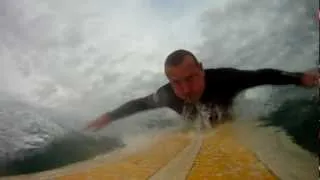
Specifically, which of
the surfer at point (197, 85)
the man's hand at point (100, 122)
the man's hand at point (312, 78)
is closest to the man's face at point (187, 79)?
the surfer at point (197, 85)

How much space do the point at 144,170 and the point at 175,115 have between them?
1.03 ft

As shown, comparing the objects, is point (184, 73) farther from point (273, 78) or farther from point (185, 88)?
point (273, 78)

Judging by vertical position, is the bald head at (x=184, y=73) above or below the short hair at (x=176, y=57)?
below

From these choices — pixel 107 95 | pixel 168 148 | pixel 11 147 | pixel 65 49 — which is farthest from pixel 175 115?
pixel 11 147

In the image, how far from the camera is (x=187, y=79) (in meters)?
2.99

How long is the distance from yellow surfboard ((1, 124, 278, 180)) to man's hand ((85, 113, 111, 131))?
164mm

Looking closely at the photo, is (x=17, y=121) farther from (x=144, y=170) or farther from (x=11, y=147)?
(x=144, y=170)

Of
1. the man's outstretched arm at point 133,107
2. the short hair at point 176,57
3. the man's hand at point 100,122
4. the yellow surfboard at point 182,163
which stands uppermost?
the short hair at point 176,57

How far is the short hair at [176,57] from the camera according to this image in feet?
9.85

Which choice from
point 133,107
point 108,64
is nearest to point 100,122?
point 133,107

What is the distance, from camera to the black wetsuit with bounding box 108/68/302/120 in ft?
9.89

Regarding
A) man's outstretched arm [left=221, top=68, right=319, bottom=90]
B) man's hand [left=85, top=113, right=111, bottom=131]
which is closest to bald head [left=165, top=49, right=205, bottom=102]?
man's outstretched arm [left=221, top=68, right=319, bottom=90]

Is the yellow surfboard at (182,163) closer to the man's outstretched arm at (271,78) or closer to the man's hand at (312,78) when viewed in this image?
the man's outstretched arm at (271,78)

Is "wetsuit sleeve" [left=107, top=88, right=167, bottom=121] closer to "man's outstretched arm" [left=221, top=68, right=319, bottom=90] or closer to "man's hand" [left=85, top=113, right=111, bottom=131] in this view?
"man's hand" [left=85, top=113, right=111, bottom=131]
